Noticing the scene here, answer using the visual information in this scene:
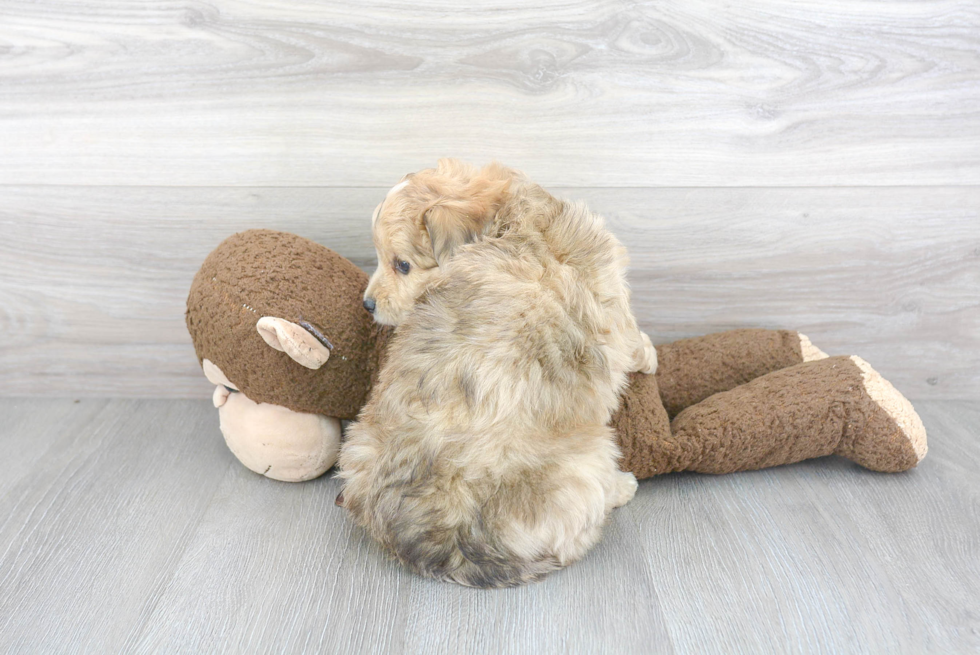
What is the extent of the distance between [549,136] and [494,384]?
71 centimetres

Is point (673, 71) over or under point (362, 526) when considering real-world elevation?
over

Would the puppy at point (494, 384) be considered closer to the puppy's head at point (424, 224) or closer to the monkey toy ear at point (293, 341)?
the puppy's head at point (424, 224)

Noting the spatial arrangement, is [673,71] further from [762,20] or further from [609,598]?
[609,598]

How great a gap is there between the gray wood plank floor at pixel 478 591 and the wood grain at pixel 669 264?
31 centimetres

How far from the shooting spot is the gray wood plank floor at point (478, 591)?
1.05 meters

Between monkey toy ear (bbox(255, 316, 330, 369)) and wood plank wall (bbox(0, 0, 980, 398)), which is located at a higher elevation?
wood plank wall (bbox(0, 0, 980, 398))

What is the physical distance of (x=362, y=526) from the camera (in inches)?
48.1

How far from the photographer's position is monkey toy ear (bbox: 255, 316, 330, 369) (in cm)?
122

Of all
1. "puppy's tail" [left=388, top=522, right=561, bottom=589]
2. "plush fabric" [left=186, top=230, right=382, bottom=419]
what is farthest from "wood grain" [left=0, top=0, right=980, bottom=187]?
"puppy's tail" [left=388, top=522, right=561, bottom=589]

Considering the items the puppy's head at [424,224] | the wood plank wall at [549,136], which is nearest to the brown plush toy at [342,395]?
the puppy's head at [424,224]

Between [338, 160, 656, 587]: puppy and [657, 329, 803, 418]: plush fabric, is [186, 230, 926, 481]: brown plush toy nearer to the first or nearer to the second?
[657, 329, 803, 418]: plush fabric

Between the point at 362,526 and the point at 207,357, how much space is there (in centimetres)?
48

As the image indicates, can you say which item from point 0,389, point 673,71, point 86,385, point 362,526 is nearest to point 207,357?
point 362,526

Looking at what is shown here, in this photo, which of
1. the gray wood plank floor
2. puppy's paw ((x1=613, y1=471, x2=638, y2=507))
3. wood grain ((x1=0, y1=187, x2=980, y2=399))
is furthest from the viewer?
wood grain ((x1=0, y1=187, x2=980, y2=399))
